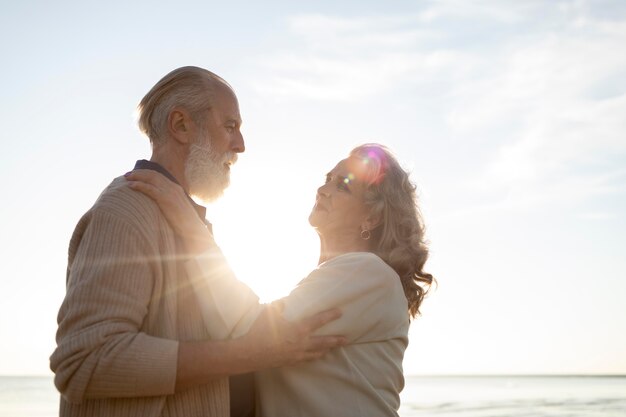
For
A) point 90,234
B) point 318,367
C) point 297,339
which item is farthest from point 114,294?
point 318,367

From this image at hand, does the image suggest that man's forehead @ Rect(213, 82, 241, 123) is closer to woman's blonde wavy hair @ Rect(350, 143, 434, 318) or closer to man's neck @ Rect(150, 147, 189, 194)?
man's neck @ Rect(150, 147, 189, 194)

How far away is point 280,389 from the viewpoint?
3.21m

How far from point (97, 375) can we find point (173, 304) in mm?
435

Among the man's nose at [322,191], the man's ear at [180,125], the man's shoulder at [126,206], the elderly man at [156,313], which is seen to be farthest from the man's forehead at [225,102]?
the man's nose at [322,191]

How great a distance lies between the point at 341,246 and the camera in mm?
4141

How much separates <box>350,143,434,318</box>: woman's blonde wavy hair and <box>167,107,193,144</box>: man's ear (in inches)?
49.4

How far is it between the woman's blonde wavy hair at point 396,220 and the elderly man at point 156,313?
84 cm

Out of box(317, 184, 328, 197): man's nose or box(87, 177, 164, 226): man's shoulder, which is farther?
box(317, 184, 328, 197): man's nose

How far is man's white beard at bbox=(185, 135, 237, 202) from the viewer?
10.6ft

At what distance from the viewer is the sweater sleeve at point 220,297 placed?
2889 mm

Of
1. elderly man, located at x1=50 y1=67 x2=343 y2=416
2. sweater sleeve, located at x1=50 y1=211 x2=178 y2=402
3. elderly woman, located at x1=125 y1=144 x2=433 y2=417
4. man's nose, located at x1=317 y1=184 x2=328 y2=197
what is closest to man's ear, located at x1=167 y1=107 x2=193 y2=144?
elderly man, located at x1=50 y1=67 x2=343 y2=416

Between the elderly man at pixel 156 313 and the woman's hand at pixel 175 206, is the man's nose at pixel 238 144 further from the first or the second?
the woman's hand at pixel 175 206

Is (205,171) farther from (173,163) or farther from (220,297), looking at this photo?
(220,297)

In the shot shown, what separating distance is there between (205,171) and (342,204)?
1.12m
